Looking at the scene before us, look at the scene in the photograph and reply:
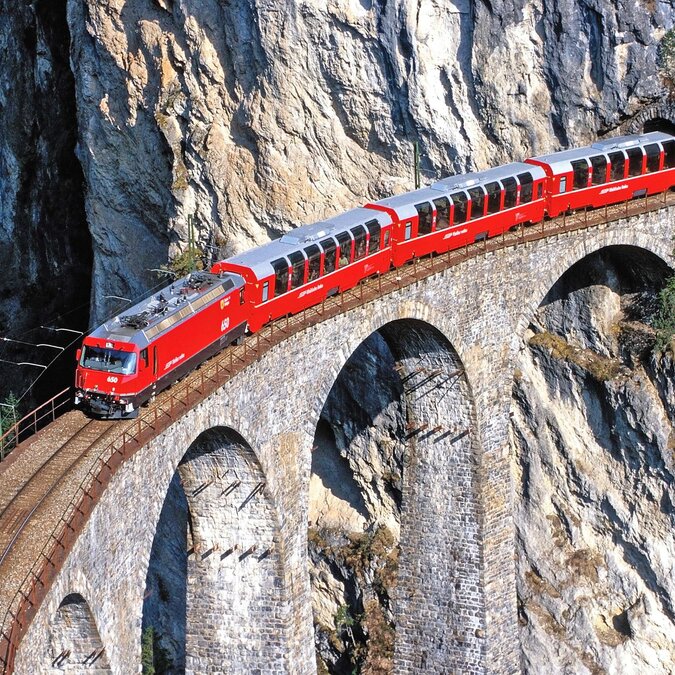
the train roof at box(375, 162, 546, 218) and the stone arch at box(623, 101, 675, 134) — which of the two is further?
the stone arch at box(623, 101, 675, 134)

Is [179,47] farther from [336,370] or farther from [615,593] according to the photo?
[615,593]

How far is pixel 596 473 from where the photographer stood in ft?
179

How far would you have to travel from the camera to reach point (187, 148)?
185 feet

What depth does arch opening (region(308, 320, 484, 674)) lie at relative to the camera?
49062mm

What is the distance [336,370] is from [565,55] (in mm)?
16518

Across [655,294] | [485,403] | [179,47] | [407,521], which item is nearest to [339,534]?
[407,521]

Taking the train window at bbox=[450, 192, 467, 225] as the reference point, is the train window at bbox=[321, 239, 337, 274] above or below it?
below

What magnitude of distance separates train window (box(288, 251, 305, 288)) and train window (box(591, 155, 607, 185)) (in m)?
13.1

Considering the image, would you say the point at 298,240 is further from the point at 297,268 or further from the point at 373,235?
the point at 373,235

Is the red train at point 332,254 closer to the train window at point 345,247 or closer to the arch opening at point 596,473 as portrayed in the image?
the train window at point 345,247

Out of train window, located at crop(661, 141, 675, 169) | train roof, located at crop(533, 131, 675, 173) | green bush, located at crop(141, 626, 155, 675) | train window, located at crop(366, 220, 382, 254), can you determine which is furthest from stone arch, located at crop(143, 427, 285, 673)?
train window, located at crop(661, 141, 675, 169)

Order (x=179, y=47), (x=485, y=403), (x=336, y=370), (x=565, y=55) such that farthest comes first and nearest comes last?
1. (x=179, y=47)
2. (x=565, y=55)
3. (x=485, y=403)
4. (x=336, y=370)

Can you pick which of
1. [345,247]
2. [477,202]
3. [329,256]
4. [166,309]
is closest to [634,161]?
[477,202]

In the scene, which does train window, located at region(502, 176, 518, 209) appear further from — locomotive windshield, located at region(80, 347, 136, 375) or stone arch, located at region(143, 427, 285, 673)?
locomotive windshield, located at region(80, 347, 136, 375)
